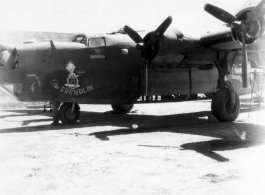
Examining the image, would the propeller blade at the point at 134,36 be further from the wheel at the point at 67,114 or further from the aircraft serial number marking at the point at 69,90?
the wheel at the point at 67,114

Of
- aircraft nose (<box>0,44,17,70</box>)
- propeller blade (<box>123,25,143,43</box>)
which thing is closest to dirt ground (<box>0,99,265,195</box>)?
aircraft nose (<box>0,44,17,70</box>)

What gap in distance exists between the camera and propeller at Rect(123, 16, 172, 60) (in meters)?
11.9

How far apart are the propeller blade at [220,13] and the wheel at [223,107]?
119 inches

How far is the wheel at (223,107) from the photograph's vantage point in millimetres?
13219

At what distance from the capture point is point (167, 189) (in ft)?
17.1

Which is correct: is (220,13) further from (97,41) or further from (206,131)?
(97,41)

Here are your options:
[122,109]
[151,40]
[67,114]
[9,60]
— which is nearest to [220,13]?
[151,40]

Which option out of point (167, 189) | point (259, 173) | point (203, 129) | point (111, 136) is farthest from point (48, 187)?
point (203, 129)

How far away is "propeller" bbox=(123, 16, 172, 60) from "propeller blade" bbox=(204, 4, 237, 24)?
1.33 meters

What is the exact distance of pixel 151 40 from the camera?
39.9ft

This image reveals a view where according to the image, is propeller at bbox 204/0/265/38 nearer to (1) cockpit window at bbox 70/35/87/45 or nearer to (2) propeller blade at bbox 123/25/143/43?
(2) propeller blade at bbox 123/25/143/43

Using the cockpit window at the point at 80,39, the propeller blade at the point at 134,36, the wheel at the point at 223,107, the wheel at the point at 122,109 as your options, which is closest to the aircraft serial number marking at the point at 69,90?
the cockpit window at the point at 80,39

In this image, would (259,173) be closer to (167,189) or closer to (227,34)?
(167,189)

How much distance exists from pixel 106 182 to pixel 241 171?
7.84ft
